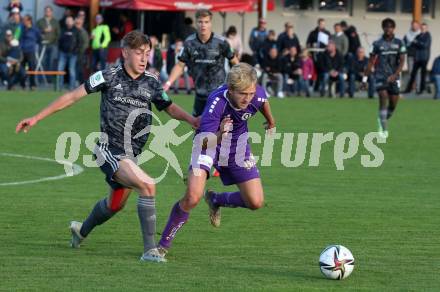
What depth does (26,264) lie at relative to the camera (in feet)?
31.0

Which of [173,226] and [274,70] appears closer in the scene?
[173,226]

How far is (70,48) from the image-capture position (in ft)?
107

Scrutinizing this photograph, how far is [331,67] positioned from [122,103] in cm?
2354

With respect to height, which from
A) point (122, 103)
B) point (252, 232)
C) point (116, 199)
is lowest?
point (252, 232)

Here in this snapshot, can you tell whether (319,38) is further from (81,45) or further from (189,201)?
(189,201)

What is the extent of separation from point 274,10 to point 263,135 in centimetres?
1933

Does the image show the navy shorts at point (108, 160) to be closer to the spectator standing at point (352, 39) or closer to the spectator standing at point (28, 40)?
the spectator standing at point (28, 40)

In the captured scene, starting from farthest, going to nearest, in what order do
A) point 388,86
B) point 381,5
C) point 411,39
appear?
point 381,5 < point 411,39 < point 388,86

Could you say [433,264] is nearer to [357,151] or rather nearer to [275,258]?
[275,258]

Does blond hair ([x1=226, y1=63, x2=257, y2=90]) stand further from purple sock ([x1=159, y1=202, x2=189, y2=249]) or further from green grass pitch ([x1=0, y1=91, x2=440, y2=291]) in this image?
green grass pitch ([x1=0, y1=91, x2=440, y2=291])

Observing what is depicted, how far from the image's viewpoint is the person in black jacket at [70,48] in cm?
3266

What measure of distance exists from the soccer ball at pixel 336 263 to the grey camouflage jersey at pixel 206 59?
280 inches

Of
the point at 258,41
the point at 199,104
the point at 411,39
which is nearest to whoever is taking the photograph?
the point at 199,104

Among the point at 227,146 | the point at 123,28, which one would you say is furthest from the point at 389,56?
the point at 123,28
